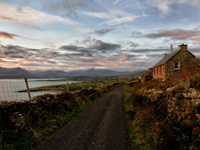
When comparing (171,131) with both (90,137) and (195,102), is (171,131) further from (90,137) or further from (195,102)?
(90,137)

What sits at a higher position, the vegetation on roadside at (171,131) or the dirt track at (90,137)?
the vegetation on roadside at (171,131)

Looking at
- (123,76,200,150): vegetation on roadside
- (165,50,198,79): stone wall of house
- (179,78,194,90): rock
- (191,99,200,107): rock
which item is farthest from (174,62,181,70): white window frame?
(191,99,200,107): rock

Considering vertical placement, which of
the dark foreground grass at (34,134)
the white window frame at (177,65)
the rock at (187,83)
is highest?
the white window frame at (177,65)

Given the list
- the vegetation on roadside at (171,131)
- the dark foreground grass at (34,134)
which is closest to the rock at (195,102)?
the vegetation on roadside at (171,131)

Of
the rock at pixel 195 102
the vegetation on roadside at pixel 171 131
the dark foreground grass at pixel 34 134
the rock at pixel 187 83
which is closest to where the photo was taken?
the vegetation on roadside at pixel 171 131

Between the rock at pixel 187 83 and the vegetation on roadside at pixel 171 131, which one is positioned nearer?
the vegetation on roadside at pixel 171 131

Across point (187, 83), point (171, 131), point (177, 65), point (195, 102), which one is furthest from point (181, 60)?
point (171, 131)

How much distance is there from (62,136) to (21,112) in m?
2.95

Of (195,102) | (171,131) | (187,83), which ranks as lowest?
(171,131)

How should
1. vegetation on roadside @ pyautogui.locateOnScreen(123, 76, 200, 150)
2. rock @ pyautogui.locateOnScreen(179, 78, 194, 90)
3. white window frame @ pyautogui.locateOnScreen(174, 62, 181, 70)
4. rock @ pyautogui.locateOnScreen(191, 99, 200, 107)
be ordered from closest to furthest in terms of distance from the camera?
vegetation on roadside @ pyautogui.locateOnScreen(123, 76, 200, 150)
rock @ pyautogui.locateOnScreen(191, 99, 200, 107)
rock @ pyautogui.locateOnScreen(179, 78, 194, 90)
white window frame @ pyautogui.locateOnScreen(174, 62, 181, 70)

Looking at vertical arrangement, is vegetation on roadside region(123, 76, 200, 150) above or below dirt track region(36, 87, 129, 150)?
above

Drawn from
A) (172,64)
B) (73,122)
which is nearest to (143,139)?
(73,122)

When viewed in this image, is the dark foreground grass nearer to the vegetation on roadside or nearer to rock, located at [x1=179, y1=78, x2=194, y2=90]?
the vegetation on roadside

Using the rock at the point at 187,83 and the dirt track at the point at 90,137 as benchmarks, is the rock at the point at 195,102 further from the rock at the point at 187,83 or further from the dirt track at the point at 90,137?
the dirt track at the point at 90,137
